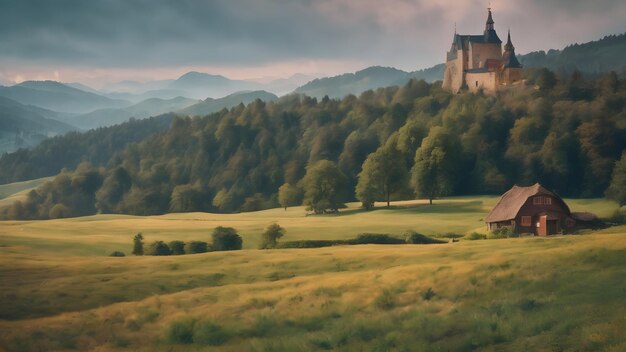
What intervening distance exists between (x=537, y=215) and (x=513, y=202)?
11.0 ft

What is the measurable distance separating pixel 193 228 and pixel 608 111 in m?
94.5

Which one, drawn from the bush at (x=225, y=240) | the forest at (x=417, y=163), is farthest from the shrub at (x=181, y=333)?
the forest at (x=417, y=163)

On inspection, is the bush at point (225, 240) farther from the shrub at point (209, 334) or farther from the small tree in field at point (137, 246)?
the shrub at point (209, 334)

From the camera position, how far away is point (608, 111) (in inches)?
5443

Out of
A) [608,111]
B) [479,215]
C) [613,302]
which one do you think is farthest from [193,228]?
[608,111]

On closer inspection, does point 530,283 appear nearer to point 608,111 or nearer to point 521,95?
point 608,111

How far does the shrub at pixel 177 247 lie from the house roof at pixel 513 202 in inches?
1451

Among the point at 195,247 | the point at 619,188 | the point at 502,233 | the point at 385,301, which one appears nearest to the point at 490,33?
the point at 619,188

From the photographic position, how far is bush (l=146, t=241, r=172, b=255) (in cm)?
6303

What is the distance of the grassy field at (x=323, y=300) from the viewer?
26297 mm

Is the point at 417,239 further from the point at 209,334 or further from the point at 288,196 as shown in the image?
the point at 288,196

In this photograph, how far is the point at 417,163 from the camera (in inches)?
4641

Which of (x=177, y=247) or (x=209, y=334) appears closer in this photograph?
(x=209, y=334)

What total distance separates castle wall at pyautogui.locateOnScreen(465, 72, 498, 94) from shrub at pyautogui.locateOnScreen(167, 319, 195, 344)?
164250mm
